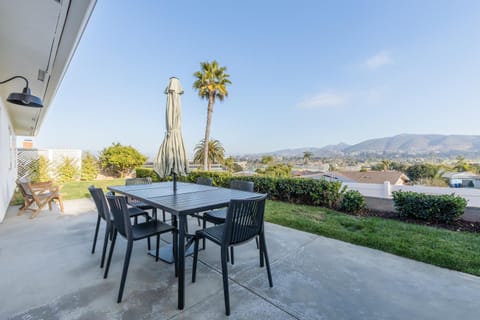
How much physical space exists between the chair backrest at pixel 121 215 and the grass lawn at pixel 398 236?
9.53 ft

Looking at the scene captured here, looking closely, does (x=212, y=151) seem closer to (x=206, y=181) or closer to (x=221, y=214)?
(x=206, y=181)

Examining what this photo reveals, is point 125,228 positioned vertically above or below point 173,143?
below

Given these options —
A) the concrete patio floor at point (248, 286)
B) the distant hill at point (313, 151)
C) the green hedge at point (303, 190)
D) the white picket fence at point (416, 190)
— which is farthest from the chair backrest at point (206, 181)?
the distant hill at point (313, 151)

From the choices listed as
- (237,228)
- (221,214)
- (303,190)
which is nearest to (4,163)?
(221,214)

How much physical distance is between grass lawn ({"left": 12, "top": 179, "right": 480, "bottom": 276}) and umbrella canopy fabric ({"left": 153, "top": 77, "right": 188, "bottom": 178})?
2.41 m

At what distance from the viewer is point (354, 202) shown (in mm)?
4957

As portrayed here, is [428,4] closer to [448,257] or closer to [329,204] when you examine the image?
[329,204]

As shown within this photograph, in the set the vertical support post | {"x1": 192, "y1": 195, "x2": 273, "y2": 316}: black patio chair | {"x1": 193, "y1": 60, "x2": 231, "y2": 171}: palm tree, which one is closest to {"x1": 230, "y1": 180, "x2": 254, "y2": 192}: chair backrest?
{"x1": 192, "y1": 195, "x2": 273, "y2": 316}: black patio chair

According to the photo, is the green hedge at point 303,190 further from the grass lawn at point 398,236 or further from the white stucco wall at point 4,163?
the white stucco wall at point 4,163

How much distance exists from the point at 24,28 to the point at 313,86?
16.3m

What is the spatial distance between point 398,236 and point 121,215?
4.03 metres

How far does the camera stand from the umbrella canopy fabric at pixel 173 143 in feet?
9.63

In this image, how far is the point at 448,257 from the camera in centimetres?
260

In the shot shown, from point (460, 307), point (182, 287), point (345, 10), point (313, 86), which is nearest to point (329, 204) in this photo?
point (460, 307)
